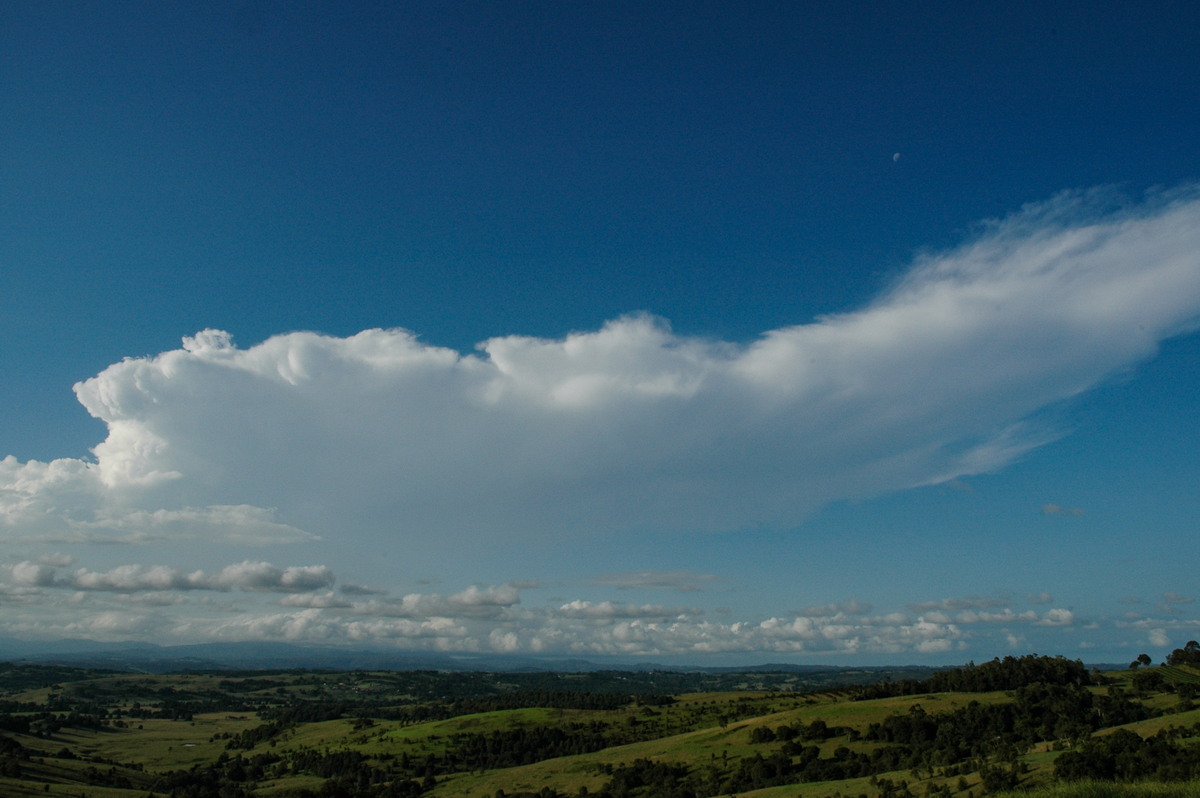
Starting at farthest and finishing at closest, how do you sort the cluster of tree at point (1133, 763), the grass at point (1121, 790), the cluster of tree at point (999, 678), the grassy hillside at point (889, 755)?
the cluster of tree at point (999, 678) → the grassy hillside at point (889, 755) → the cluster of tree at point (1133, 763) → the grass at point (1121, 790)

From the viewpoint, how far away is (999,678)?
177000 millimetres

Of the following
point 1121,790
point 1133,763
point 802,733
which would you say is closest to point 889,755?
point 802,733

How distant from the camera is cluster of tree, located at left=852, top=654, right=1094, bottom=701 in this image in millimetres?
171750

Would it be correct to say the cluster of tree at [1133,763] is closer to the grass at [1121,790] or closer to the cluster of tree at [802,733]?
the grass at [1121,790]

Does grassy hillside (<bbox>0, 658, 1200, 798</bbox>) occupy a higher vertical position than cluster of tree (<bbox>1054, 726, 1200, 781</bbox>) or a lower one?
lower

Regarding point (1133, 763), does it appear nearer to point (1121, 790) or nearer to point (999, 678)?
point (1121, 790)

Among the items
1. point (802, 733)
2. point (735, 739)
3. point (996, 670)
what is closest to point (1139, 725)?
point (802, 733)

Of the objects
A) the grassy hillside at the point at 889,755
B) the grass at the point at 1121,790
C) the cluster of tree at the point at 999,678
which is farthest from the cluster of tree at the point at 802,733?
the grass at the point at 1121,790

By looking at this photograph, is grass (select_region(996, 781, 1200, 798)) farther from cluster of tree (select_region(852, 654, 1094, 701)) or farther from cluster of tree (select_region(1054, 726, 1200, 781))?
cluster of tree (select_region(852, 654, 1094, 701))

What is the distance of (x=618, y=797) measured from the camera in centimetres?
12175

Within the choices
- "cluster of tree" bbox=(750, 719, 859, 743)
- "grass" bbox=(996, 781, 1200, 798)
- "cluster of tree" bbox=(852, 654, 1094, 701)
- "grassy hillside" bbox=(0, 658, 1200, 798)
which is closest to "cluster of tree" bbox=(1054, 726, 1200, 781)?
"grassy hillside" bbox=(0, 658, 1200, 798)

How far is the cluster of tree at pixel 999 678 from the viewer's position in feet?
563

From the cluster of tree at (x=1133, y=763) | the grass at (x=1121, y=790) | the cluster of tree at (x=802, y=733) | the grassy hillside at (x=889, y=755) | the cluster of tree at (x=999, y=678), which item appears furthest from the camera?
the cluster of tree at (x=999, y=678)

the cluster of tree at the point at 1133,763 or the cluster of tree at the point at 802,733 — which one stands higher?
the cluster of tree at the point at 1133,763
